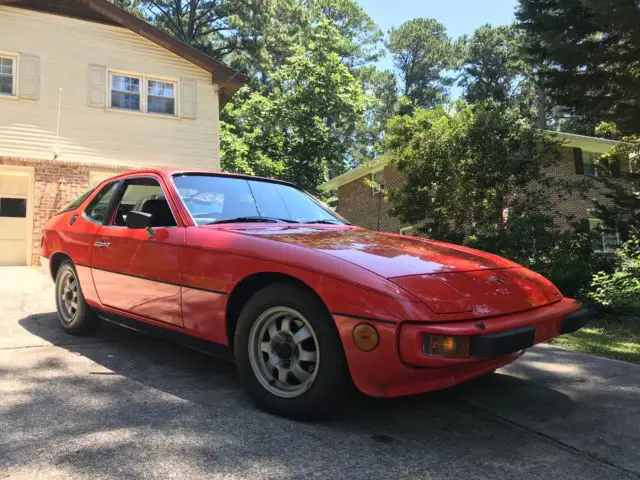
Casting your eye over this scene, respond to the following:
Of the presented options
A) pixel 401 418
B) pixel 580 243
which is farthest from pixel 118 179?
pixel 580 243

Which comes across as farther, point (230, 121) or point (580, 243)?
point (230, 121)

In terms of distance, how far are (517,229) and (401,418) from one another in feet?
23.6

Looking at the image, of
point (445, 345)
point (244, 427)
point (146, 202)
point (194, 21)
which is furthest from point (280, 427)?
point (194, 21)

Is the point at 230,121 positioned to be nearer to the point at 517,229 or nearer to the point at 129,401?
the point at 517,229

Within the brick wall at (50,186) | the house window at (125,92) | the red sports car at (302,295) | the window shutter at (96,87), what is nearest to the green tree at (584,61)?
the red sports car at (302,295)

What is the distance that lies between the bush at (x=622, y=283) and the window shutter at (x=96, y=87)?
1138 centimetres

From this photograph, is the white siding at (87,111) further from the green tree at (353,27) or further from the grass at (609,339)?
the green tree at (353,27)

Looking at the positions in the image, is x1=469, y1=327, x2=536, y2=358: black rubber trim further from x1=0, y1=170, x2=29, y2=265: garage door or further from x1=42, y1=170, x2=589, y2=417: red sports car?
x1=0, y1=170, x2=29, y2=265: garage door

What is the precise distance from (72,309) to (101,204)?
102cm

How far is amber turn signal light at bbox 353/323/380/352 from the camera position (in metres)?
2.51

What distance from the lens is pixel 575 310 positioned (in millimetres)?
3188

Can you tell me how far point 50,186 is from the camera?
12.1 metres

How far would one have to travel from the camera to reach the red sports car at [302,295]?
252 cm

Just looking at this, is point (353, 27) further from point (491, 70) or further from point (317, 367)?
point (317, 367)
